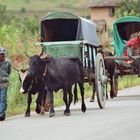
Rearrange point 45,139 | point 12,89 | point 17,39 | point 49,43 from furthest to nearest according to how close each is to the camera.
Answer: point 17,39, point 12,89, point 49,43, point 45,139

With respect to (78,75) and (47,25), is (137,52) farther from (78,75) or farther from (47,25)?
(78,75)

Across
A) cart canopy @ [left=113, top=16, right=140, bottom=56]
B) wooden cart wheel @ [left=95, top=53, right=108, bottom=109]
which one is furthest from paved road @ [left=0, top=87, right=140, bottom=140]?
cart canopy @ [left=113, top=16, right=140, bottom=56]

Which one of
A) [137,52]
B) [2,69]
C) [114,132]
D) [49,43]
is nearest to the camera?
[114,132]

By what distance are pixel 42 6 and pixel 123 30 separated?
90273 mm

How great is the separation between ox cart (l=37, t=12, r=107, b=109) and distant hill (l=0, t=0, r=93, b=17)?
267 feet

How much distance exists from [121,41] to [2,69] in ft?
30.4

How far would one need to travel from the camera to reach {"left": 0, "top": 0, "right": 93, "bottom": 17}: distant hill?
348 ft

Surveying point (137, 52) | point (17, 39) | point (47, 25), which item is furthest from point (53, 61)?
point (17, 39)

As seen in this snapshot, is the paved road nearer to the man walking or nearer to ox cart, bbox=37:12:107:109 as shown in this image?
the man walking

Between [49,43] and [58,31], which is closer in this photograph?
[49,43]

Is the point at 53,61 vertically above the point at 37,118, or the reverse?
the point at 53,61

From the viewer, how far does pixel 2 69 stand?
15.4 meters

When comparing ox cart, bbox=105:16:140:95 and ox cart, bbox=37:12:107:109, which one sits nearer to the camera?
ox cart, bbox=37:12:107:109

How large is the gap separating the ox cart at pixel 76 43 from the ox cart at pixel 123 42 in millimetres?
1489
